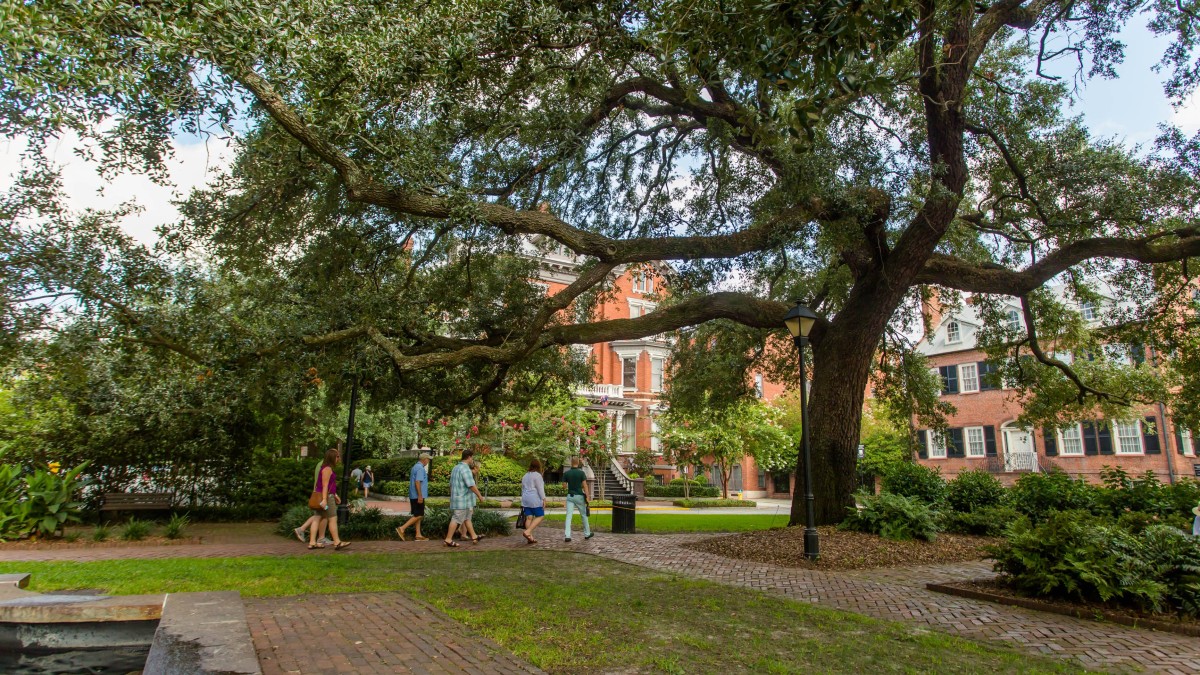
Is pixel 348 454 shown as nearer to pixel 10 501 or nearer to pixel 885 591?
pixel 10 501

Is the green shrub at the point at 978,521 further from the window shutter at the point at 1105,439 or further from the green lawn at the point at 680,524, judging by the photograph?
the window shutter at the point at 1105,439

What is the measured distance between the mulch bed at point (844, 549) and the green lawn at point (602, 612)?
2.41 metres

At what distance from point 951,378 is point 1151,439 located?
1033cm

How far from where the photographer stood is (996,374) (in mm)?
17047

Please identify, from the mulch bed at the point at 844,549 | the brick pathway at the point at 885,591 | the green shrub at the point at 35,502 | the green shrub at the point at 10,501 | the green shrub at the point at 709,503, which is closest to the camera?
the brick pathway at the point at 885,591

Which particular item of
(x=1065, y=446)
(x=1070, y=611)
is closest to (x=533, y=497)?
(x=1070, y=611)

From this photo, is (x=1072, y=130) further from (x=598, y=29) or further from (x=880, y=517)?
(x=598, y=29)

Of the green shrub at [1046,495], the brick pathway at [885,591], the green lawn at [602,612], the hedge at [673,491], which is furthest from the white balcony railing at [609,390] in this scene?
the green lawn at [602,612]

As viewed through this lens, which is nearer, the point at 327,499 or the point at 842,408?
the point at 327,499

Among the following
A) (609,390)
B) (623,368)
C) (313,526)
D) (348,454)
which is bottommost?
(313,526)

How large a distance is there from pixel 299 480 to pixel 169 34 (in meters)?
13.6

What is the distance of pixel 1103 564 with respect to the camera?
6.79m

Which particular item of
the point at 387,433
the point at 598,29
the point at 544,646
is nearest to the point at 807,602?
the point at 544,646

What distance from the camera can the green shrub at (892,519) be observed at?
37.3 ft
